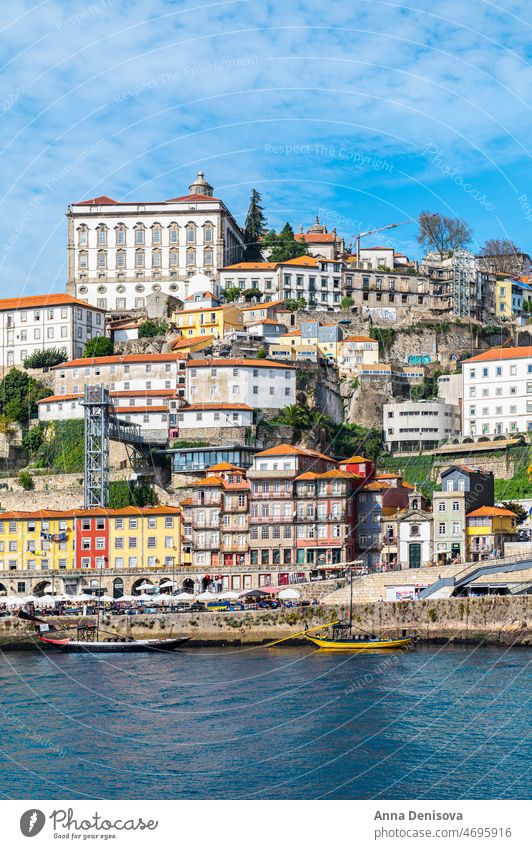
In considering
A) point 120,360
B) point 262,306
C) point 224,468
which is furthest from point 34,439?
point 262,306

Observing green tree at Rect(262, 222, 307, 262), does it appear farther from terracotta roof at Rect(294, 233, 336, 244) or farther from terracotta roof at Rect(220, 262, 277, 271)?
terracotta roof at Rect(220, 262, 277, 271)

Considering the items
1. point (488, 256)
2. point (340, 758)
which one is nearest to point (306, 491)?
point (340, 758)

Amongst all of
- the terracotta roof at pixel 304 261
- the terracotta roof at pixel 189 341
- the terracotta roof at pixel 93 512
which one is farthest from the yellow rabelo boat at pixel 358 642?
the terracotta roof at pixel 304 261

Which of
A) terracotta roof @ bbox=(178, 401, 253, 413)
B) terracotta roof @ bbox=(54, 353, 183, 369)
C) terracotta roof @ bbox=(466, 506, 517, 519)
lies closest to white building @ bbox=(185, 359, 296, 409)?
terracotta roof @ bbox=(178, 401, 253, 413)

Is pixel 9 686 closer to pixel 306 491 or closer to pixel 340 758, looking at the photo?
pixel 340 758

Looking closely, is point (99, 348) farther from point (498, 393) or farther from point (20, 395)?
point (498, 393)

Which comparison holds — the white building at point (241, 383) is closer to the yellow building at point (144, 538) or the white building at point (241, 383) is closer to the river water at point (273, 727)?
the yellow building at point (144, 538)
